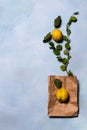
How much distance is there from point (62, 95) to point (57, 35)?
230 millimetres

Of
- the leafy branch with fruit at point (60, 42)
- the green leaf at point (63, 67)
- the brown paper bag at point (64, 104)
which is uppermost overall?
the leafy branch with fruit at point (60, 42)

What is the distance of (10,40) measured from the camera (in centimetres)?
190

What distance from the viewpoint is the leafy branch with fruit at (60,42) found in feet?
6.11

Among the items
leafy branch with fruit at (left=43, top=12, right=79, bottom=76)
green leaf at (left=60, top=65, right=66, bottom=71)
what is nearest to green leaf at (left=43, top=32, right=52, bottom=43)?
leafy branch with fruit at (left=43, top=12, right=79, bottom=76)

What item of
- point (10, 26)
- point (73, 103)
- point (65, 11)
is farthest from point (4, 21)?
point (73, 103)

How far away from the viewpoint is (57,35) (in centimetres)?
186

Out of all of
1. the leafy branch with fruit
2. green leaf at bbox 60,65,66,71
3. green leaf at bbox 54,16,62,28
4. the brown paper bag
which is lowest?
the brown paper bag

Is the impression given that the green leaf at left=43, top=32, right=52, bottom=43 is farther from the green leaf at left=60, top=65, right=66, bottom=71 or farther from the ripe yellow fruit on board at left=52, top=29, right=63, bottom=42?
the green leaf at left=60, top=65, right=66, bottom=71

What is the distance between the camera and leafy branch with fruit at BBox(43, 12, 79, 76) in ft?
6.11

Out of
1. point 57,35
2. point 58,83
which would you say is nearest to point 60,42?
point 57,35

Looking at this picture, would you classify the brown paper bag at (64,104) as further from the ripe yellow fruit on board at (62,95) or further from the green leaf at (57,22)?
the green leaf at (57,22)

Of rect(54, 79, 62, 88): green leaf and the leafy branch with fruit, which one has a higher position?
the leafy branch with fruit

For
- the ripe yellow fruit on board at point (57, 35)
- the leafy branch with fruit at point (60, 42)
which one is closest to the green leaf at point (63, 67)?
the leafy branch with fruit at point (60, 42)

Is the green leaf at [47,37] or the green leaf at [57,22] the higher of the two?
the green leaf at [57,22]
